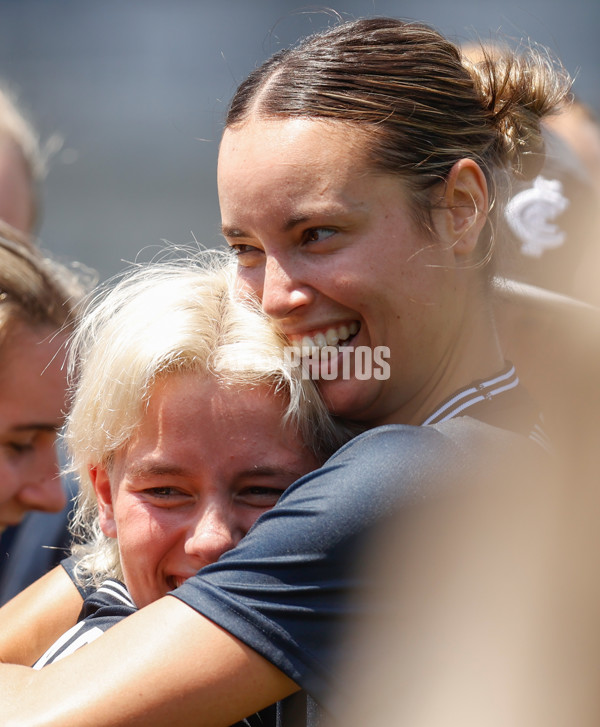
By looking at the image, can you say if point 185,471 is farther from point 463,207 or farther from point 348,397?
point 463,207

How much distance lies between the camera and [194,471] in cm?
152

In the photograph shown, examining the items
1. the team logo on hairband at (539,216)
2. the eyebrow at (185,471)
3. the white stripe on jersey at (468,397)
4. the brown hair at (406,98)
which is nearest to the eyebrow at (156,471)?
the eyebrow at (185,471)

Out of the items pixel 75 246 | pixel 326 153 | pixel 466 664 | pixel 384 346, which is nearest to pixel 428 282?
pixel 384 346

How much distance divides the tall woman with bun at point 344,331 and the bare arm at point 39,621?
0.55 m

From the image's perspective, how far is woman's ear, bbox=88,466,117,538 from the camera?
1.72 m

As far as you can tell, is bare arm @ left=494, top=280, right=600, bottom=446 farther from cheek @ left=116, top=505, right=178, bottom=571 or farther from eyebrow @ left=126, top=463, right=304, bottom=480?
cheek @ left=116, top=505, right=178, bottom=571

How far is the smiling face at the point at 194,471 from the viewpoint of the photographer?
1519mm

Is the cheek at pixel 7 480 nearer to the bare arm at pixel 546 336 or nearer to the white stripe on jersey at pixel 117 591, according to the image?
the white stripe on jersey at pixel 117 591

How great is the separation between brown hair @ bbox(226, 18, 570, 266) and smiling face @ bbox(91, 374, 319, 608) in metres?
0.46

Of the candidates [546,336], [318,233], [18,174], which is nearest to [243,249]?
[318,233]

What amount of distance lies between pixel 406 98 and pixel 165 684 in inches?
40.8

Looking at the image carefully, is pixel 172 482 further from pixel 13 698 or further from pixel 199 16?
pixel 199 16

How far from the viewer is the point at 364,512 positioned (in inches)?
47.9

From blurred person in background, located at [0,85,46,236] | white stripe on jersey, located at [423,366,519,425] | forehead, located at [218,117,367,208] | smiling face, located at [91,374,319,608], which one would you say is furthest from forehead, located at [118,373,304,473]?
blurred person in background, located at [0,85,46,236]
